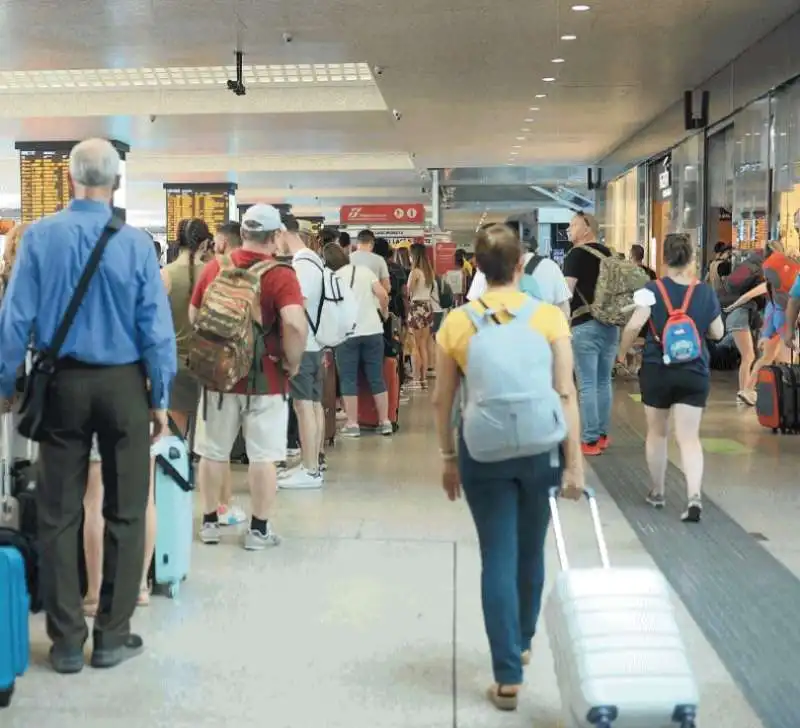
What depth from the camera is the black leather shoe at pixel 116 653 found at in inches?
151

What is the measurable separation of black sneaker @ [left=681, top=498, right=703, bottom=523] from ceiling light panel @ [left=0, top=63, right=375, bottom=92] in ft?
27.3

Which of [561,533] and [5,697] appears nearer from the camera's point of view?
[561,533]

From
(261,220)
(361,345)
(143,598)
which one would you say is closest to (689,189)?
(361,345)

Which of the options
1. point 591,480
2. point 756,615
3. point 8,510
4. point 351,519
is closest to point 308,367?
point 351,519

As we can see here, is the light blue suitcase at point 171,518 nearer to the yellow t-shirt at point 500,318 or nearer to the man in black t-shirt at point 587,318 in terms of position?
the yellow t-shirt at point 500,318

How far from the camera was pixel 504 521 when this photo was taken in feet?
11.1

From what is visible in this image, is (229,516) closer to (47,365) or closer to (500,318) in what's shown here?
(47,365)

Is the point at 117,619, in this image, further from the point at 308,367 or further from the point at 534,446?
the point at 308,367

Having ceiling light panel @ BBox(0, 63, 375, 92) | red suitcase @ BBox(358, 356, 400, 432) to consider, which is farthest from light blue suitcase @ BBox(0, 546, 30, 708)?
ceiling light panel @ BBox(0, 63, 375, 92)

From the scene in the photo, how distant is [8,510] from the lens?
4.28 metres

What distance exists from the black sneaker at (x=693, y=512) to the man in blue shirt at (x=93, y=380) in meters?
3.23

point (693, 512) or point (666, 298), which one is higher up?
point (666, 298)

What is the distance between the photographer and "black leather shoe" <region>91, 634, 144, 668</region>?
382 centimetres

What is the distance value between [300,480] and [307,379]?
638 millimetres
